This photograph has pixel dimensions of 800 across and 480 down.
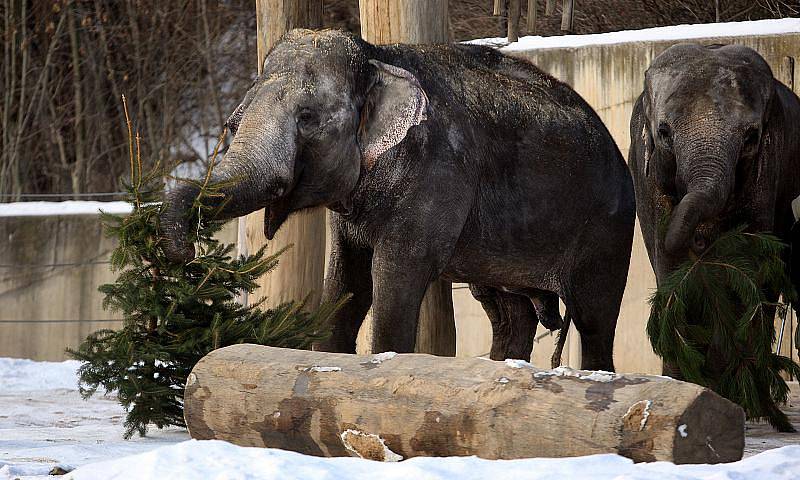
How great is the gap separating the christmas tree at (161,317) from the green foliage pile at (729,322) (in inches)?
60.7

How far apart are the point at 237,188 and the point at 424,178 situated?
832 millimetres

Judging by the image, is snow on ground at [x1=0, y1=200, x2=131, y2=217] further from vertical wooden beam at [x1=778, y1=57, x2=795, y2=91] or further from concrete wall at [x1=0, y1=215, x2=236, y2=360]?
vertical wooden beam at [x1=778, y1=57, x2=795, y2=91]

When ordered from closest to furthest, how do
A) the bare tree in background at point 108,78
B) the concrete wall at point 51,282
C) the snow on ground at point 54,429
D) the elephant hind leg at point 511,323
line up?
the snow on ground at point 54,429 < the elephant hind leg at point 511,323 < the concrete wall at point 51,282 < the bare tree in background at point 108,78

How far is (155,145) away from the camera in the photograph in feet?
50.3

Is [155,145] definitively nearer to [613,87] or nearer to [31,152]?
[31,152]

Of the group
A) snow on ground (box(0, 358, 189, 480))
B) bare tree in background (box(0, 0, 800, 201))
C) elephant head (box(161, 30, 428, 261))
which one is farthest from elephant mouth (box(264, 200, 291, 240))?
bare tree in background (box(0, 0, 800, 201))

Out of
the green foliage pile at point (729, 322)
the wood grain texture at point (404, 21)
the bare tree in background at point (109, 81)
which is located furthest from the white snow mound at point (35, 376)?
the bare tree in background at point (109, 81)

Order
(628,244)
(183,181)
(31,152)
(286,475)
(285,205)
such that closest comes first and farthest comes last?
(286,475)
(183,181)
(285,205)
(628,244)
(31,152)

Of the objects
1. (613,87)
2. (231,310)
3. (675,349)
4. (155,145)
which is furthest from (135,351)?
(155,145)

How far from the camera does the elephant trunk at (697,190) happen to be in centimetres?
545

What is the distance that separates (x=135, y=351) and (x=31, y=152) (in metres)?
10.5

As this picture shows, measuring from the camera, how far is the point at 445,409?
389 cm

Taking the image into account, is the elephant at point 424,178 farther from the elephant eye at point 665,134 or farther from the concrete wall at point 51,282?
the concrete wall at point 51,282

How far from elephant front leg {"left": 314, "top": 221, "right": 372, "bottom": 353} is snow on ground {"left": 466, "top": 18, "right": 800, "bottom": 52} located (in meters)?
2.83
